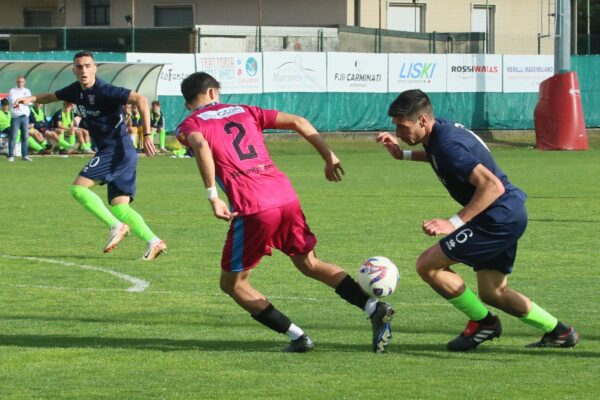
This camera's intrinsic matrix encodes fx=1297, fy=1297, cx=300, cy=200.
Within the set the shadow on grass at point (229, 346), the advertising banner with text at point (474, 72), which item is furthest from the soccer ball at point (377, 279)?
the advertising banner with text at point (474, 72)

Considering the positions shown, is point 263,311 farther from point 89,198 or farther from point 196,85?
point 89,198

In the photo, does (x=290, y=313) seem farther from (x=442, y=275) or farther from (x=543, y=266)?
(x=543, y=266)

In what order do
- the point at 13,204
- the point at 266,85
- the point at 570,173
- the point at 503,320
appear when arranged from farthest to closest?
→ the point at 266,85, the point at 570,173, the point at 13,204, the point at 503,320

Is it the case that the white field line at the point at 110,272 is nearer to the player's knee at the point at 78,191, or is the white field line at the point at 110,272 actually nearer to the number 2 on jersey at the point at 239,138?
the player's knee at the point at 78,191

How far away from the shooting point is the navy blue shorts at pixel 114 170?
1309 centimetres

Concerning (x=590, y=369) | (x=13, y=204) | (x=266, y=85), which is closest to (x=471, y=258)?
(x=590, y=369)

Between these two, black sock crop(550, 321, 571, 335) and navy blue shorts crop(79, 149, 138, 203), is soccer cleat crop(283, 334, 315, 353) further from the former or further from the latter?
navy blue shorts crop(79, 149, 138, 203)

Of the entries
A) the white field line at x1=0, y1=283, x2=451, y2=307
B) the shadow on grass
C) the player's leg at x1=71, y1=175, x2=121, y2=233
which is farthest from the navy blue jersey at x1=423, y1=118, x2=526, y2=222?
the player's leg at x1=71, y1=175, x2=121, y2=233

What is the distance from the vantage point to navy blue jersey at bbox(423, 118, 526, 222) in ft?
24.3

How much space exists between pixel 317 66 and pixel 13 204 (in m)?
21.3

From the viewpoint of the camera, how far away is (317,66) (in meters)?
40.0

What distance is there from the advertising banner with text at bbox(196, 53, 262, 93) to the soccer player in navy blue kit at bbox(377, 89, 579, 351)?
29.9 m

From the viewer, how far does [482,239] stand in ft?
25.0

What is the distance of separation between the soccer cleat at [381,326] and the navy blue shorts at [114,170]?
5.86 m
